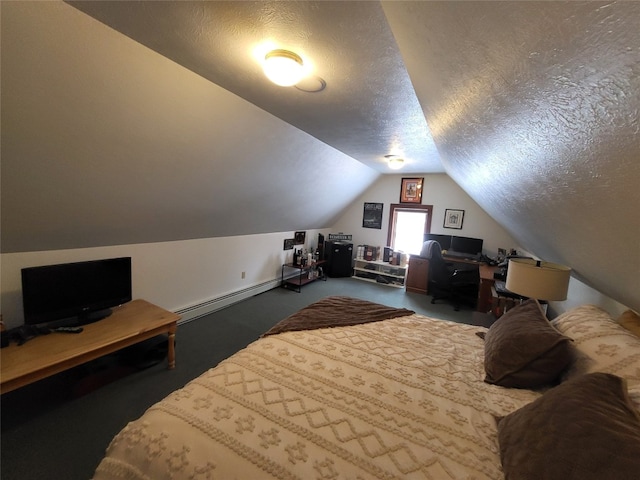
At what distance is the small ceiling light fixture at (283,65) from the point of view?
1441 millimetres

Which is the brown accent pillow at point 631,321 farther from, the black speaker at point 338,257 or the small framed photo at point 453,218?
the black speaker at point 338,257

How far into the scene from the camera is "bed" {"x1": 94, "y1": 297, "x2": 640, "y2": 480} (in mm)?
934

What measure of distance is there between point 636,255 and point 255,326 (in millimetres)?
3266

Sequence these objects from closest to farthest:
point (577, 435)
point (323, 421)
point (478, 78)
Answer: point (577, 435), point (478, 78), point (323, 421)

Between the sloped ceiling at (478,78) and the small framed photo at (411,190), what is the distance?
331cm

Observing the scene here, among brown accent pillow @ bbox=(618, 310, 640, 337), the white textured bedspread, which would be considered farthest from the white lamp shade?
the white textured bedspread

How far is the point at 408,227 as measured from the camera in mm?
5773

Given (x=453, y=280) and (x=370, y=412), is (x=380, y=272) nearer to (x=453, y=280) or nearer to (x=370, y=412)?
(x=453, y=280)

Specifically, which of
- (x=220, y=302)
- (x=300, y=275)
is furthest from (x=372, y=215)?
(x=220, y=302)

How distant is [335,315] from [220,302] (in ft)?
7.36

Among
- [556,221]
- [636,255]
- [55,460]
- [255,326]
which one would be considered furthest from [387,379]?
[255,326]

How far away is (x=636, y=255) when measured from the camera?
40.3 inches

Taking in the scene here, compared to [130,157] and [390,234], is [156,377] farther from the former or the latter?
[390,234]

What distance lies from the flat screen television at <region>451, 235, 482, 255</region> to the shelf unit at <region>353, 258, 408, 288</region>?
1038 millimetres
